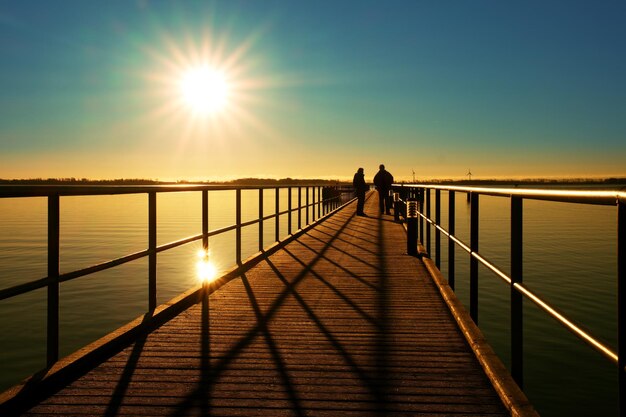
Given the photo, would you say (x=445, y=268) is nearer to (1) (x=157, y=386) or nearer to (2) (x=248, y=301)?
(2) (x=248, y=301)

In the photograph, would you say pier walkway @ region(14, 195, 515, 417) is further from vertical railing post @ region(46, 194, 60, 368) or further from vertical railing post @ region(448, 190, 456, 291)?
vertical railing post @ region(448, 190, 456, 291)

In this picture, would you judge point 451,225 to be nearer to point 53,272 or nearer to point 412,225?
point 412,225

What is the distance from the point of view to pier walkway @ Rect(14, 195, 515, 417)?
320 cm

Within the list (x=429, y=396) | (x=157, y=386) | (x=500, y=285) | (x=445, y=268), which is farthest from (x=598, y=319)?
(x=157, y=386)

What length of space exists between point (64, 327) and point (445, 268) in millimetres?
12171

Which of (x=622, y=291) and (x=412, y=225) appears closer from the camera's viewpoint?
(x=622, y=291)

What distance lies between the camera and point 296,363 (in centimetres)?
398

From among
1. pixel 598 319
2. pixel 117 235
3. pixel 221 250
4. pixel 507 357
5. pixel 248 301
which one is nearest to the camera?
pixel 248 301

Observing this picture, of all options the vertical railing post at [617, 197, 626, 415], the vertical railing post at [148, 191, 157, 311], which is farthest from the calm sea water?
the vertical railing post at [148, 191, 157, 311]

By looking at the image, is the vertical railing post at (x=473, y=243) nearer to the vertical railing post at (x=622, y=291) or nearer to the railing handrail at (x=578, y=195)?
the railing handrail at (x=578, y=195)

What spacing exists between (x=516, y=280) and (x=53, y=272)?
3130 mm

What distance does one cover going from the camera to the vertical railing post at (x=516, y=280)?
3.45 meters

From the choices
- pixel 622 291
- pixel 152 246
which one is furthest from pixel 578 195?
pixel 152 246

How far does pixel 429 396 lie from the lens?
337 cm
